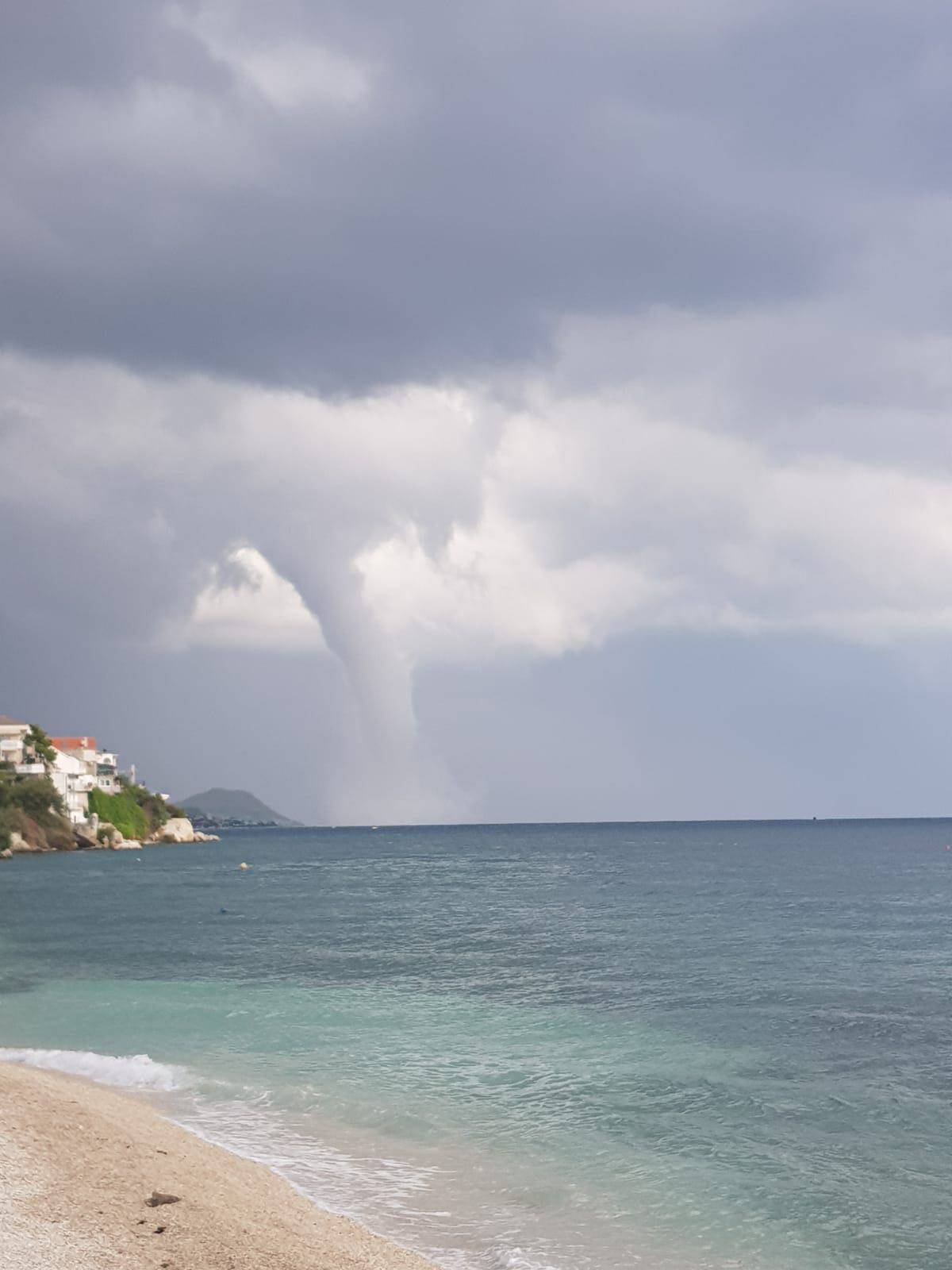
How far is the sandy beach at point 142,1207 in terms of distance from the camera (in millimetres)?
12812

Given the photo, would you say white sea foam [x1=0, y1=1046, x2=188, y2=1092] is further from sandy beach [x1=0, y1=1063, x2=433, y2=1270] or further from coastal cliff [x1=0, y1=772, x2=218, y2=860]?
coastal cliff [x1=0, y1=772, x2=218, y2=860]

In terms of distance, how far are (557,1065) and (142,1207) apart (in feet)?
43.6

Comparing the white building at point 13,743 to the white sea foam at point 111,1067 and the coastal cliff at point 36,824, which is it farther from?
the white sea foam at point 111,1067

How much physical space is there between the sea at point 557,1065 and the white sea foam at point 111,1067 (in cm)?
9

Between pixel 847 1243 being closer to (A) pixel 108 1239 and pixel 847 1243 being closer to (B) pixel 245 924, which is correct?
(A) pixel 108 1239

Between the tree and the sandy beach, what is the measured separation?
572 ft

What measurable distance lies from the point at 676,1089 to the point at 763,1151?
4529mm

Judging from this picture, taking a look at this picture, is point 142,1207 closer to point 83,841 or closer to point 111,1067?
point 111,1067

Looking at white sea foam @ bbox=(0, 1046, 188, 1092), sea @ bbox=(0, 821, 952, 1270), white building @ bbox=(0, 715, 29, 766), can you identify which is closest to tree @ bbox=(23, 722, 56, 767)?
white building @ bbox=(0, 715, 29, 766)

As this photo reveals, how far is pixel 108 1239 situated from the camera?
13.2 m

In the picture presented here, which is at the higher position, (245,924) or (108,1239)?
Result: (108,1239)

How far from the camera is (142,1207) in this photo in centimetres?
1460

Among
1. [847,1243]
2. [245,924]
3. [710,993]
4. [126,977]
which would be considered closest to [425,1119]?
[847,1243]

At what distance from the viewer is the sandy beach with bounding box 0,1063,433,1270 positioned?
1281cm
